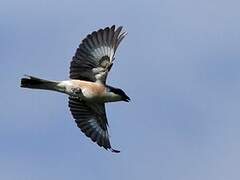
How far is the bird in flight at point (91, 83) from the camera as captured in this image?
20.0 metres

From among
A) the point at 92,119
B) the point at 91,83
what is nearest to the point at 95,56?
the point at 91,83

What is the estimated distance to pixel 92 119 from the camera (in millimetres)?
21828

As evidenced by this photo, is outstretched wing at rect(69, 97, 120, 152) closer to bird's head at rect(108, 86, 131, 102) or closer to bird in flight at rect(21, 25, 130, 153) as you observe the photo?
bird in flight at rect(21, 25, 130, 153)

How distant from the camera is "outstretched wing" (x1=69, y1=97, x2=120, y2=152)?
70.5 feet

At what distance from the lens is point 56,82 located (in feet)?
65.4

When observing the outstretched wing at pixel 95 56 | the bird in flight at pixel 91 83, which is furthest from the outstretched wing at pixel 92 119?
the outstretched wing at pixel 95 56

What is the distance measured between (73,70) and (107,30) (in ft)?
3.58

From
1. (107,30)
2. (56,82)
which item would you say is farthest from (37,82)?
(107,30)

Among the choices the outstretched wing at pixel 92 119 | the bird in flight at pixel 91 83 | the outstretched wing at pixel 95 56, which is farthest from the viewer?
the outstretched wing at pixel 92 119

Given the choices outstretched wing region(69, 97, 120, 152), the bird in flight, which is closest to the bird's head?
the bird in flight

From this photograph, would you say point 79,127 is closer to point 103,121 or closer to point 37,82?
point 103,121

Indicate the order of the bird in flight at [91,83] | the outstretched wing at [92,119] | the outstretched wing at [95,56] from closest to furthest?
the bird in flight at [91,83] → the outstretched wing at [95,56] → the outstretched wing at [92,119]

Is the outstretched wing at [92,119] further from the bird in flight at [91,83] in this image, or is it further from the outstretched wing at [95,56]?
the outstretched wing at [95,56]

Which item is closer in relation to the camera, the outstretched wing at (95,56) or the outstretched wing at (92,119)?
the outstretched wing at (95,56)
